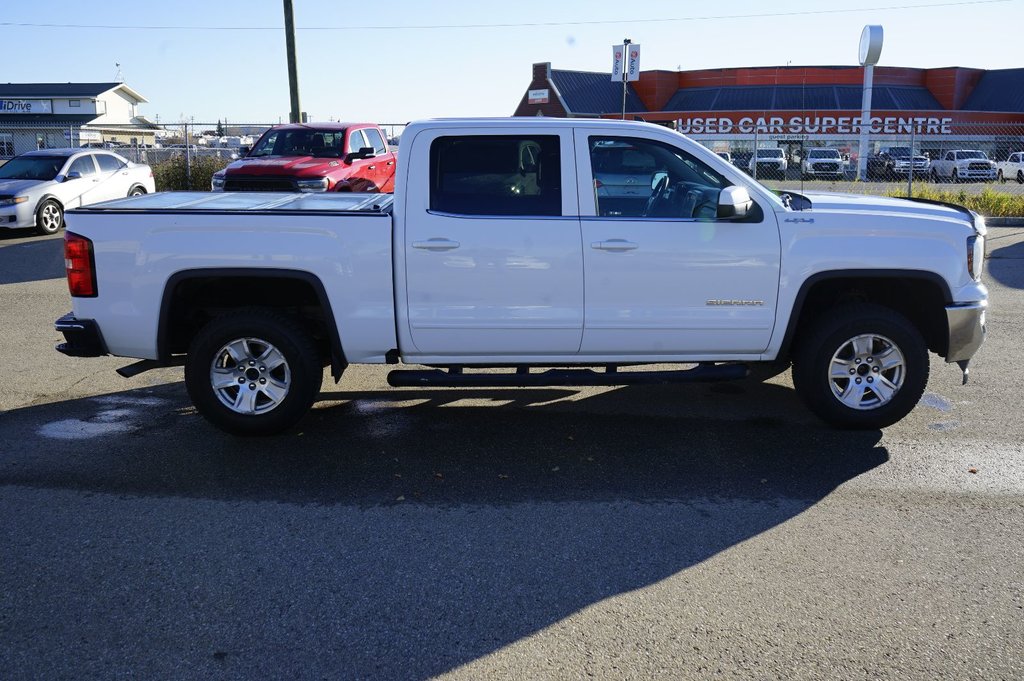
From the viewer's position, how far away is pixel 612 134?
5668mm

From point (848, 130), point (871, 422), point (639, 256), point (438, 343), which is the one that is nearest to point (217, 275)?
point (438, 343)

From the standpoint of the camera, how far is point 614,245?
18.0ft

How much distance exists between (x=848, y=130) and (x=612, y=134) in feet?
158

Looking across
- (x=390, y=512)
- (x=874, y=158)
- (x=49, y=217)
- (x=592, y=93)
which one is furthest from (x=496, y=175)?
(x=592, y=93)

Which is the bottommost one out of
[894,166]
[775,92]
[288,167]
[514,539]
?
[514,539]

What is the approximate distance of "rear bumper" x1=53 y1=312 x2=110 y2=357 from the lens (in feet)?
18.4

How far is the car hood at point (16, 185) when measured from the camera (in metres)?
15.5

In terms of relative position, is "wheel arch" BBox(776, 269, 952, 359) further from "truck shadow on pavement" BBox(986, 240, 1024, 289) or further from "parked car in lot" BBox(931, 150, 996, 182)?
"parked car in lot" BBox(931, 150, 996, 182)

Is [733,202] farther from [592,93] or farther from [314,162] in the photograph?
[592,93]

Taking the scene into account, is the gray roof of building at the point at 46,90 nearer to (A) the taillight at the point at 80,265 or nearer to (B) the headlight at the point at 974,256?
(A) the taillight at the point at 80,265

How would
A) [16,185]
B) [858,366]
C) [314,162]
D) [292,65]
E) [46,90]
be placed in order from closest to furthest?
[858,366] < [314,162] < [16,185] < [292,65] < [46,90]

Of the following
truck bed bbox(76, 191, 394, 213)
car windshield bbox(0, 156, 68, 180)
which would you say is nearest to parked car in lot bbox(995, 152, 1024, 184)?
car windshield bbox(0, 156, 68, 180)

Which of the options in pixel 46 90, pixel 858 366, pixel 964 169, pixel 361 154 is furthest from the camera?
pixel 46 90

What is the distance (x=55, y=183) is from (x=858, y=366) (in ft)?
49.4
